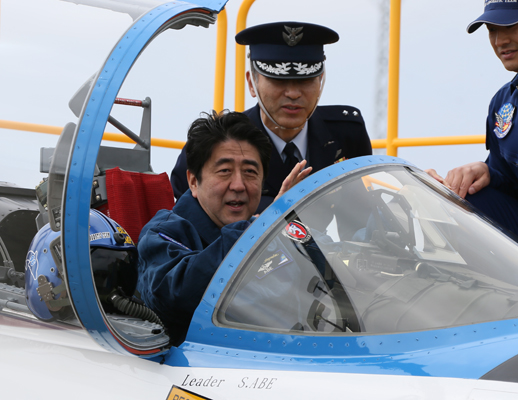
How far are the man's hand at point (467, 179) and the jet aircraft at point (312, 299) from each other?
83 centimetres

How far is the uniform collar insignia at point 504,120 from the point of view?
259 centimetres

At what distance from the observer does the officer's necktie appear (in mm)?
2891

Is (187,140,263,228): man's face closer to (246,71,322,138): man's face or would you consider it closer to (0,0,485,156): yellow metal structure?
(246,71,322,138): man's face

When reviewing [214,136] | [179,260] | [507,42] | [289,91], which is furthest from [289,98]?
[179,260]

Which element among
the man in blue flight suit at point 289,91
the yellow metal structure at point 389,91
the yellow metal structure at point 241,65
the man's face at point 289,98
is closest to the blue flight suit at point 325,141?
the man in blue flight suit at point 289,91

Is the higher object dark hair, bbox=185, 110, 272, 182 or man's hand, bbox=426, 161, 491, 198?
dark hair, bbox=185, 110, 272, 182

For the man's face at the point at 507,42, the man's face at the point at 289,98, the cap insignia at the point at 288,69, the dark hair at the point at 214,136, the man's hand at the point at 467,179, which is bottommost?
the man's hand at the point at 467,179

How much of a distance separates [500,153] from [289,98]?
1103 mm

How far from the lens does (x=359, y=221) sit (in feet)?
4.39

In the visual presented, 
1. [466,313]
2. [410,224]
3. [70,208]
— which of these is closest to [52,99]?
[70,208]

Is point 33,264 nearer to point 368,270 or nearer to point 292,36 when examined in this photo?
point 368,270

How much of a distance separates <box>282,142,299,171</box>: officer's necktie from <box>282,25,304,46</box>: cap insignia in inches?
21.1

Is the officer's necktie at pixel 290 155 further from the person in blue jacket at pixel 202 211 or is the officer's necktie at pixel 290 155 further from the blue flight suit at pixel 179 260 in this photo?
the blue flight suit at pixel 179 260

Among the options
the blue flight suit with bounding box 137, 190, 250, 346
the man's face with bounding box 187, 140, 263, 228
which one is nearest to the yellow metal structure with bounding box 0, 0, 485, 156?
the man's face with bounding box 187, 140, 263, 228
